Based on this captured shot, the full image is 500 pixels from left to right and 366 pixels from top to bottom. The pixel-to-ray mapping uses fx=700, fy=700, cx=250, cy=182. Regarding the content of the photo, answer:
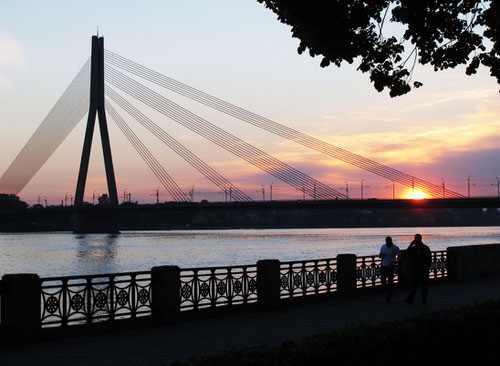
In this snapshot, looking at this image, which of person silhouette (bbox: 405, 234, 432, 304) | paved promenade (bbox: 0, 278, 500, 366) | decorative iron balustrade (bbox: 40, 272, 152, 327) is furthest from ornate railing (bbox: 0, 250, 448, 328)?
person silhouette (bbox: 405, 234, 432, 304)

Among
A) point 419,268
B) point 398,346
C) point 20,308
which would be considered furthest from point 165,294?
point 419,268

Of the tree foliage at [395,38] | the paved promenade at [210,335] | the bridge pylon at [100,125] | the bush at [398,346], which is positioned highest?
the bridge pylon at [100,125]

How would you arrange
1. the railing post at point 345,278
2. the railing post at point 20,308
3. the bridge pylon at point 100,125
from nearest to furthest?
the railing post at point 20,308, the railing post at point 345,278, the bridge pylon at point 100,125

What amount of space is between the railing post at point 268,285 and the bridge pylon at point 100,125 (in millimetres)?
59885

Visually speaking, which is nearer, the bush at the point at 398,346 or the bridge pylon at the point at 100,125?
the bush at the point at 398,346

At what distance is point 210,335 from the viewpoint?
11.6m

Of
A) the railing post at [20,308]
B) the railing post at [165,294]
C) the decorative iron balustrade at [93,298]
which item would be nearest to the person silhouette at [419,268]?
the railing post at [165,294]

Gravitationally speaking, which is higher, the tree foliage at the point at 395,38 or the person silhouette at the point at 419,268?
the tree foliage at the point at 395,38

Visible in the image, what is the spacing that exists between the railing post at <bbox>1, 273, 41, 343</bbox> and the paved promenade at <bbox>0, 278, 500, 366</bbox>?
25cm

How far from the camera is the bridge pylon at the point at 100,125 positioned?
240 ft

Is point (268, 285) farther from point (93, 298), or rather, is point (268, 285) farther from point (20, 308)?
point (20, 308)

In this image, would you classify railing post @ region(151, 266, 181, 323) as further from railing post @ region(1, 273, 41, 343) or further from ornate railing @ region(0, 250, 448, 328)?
railing post @ region(1, 273, 41, 343)

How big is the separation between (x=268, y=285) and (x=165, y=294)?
2.77 meters

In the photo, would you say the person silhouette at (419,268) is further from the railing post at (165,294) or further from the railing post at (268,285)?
the railing post at (165,294)
